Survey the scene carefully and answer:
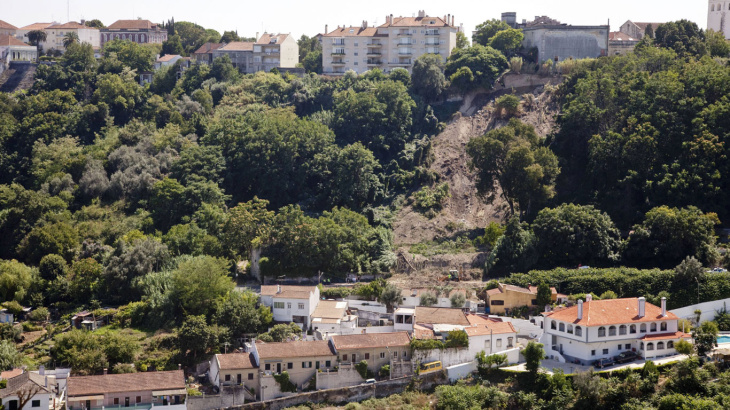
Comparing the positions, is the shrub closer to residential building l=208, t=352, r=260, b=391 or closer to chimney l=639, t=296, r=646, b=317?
chimney l=639, t=296, r=646, b=317

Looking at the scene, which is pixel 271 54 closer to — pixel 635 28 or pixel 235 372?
pixel 635 28

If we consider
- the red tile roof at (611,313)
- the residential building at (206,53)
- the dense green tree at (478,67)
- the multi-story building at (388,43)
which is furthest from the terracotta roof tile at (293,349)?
the residential building at (206,53)

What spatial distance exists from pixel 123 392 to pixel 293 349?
777 centimetres

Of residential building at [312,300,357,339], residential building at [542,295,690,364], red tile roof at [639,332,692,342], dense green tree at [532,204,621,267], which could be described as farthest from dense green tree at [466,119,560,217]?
red tile roof at [639,332,692,342]

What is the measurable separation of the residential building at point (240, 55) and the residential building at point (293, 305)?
126 feet

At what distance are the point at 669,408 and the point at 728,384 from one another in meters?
3.02

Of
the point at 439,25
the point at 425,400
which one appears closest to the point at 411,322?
the point at 425,400

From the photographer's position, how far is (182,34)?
95.9 m

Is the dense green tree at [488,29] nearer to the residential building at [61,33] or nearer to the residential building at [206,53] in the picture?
the residential building at [206,53]

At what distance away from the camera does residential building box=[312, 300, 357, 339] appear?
4738 centimetres

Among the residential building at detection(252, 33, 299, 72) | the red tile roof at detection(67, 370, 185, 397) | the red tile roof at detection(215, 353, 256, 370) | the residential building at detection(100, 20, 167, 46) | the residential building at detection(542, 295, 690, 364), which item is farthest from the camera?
the residential building at detection(100, 20, 167, 46)

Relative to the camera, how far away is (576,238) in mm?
52031

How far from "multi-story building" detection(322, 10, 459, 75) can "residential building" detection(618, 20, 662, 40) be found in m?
14.5

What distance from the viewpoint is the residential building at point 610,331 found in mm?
42562
